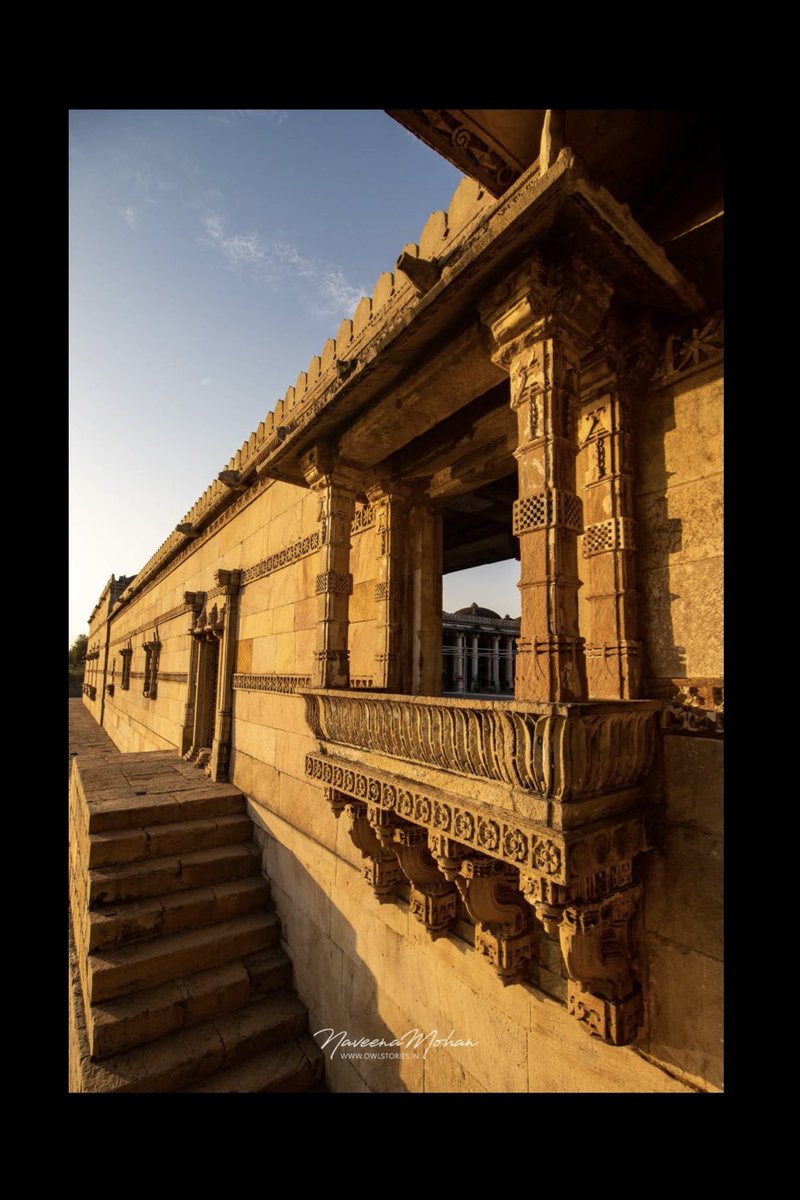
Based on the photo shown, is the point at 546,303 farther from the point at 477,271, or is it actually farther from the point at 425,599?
the point at 425,599

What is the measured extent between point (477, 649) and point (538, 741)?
51.9 ft

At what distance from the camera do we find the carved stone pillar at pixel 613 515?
229cm

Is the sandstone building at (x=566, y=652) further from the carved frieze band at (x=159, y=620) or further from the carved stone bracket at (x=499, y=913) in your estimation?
the carved frieze band at (x=159, y=620)

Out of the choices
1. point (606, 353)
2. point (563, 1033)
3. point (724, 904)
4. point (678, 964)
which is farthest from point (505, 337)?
point (563, 1033)

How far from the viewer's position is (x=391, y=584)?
425cm

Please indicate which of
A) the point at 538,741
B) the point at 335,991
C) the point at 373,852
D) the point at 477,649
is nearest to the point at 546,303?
the point at 538,741

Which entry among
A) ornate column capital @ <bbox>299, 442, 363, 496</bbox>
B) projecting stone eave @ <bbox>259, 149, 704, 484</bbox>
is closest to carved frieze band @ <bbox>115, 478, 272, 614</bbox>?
ornate column capital @ <bbox>299, 442, 363, 496</bbox>

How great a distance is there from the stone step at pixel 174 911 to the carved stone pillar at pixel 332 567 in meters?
3.01

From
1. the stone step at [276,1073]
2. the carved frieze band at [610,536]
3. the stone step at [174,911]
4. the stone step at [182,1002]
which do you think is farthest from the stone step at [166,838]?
the carved frieze band at [610,536]

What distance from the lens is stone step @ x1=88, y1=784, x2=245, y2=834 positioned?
17.3 ft

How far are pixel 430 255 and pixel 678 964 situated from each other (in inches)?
187

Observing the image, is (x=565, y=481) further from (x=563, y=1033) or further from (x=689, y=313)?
(x=563, y=1033)

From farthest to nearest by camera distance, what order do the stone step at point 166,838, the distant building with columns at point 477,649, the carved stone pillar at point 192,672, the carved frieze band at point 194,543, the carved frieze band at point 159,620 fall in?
the distant building with columns at point 477,649 → the carved frieze band at point 159,620 → the carved stone pillar at point 192,672 → the carved frieze band at point 194,543 → the stone step at point 166,838

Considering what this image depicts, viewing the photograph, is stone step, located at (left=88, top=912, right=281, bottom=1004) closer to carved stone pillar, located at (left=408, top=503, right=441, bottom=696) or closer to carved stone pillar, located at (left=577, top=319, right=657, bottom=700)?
carved stone pillar, located at (left=408, top=503, right=441, bottom=696)
